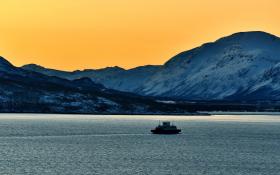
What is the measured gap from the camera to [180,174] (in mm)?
160750

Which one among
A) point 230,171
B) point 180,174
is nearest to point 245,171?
point 230,171

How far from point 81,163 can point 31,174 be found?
24.9 metres

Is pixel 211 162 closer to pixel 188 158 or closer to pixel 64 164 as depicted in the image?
pixel 188 158

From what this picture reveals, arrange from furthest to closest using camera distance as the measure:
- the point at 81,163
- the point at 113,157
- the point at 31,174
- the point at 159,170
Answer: the point at 113,157, the point at 81,163, the point at 159,170, the point at 31,174

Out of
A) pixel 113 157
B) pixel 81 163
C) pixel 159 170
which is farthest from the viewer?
pixel 113 157

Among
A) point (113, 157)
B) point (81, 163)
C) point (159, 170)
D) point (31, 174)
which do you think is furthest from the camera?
point (113, 157)

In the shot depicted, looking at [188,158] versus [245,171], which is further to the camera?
[188,158]

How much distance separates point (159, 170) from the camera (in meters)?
167

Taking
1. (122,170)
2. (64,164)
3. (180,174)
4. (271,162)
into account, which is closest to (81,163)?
(64,164)

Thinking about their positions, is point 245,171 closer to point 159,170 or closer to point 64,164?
point 159,170

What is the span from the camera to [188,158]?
198250 mm

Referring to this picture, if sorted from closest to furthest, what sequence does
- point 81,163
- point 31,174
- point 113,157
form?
point 31,174
point 81,163
point 113,157

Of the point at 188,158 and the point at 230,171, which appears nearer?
the point at 230,171

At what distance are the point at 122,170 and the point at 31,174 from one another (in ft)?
68.5
